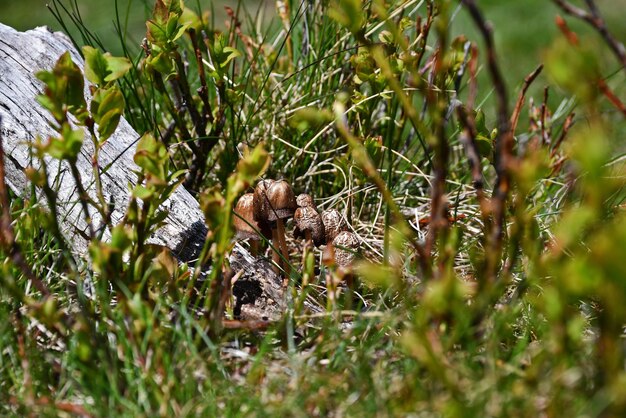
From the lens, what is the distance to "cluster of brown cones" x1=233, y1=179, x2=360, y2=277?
2.01 meters

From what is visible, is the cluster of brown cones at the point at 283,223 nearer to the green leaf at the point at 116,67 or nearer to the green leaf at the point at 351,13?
the green leaf at the point at 116,67

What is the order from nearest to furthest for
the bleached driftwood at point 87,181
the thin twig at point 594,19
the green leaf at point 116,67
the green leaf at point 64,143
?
the thin twig at point 594,19 < the green leaf at point 64,143 < the green leaf at point 116,67 < the bleached driftwood at point 87,181

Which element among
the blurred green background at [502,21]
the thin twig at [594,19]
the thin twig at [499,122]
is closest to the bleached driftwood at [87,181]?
the thin twig at [499,122]

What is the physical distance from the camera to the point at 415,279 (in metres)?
1.91

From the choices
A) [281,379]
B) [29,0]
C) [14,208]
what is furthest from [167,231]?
[29,0]

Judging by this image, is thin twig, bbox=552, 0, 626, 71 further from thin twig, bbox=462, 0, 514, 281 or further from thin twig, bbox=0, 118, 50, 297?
thin twig, bbox=0, 118, 50, 297

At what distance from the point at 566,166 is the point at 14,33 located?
6.28 feet

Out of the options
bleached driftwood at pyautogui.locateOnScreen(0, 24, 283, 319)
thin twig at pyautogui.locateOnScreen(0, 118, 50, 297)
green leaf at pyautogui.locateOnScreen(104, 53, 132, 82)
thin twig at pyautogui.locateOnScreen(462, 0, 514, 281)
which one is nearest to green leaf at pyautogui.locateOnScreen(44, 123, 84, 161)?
thin twig at pyautogui.locateOnScreen(0, 118, 50, 297)

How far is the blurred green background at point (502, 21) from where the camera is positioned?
4.79m

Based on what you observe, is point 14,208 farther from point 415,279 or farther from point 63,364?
point 415,279

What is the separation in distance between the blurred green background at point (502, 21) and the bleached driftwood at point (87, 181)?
8.13 ft

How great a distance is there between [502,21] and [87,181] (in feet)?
13.3

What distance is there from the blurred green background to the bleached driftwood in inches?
97.5

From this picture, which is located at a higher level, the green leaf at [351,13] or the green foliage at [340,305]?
the green leaf at [351,13]
